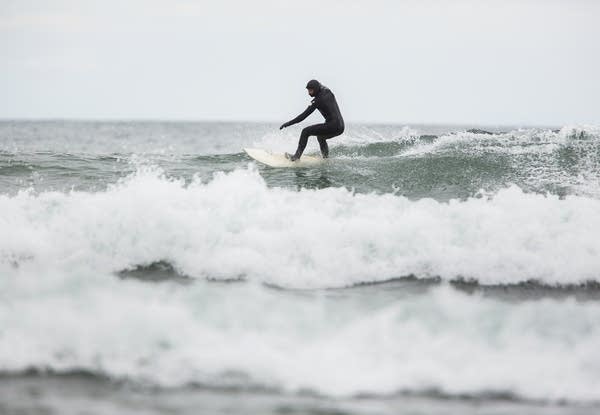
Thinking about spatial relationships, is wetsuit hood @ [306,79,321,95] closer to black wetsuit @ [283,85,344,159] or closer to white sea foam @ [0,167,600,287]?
black wetsuit @ [283,85,344,159]

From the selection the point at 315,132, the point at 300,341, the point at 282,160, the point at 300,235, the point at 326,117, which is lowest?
the point at 300,341

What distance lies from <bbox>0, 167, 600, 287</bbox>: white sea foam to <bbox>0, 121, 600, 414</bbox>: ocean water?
26 millimetres

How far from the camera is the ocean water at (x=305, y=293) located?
14.5ft

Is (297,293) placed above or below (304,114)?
below

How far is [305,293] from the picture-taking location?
6.70 m

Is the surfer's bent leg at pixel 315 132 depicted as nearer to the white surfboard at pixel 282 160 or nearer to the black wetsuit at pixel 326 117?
the black wetsuit at pixel 326 117

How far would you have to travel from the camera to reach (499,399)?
4.38 metres

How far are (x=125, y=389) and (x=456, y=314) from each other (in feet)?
8.78

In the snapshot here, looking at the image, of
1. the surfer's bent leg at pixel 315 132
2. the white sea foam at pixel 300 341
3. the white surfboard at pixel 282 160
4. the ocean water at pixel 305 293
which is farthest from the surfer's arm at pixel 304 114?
the white sea foam at pixel 300 341

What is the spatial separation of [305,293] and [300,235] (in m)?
1.14

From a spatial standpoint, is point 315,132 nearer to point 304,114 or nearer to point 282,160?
point 304,114

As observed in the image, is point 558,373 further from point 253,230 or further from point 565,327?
point 253,230

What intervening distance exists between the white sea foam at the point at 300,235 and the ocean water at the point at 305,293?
26 mm

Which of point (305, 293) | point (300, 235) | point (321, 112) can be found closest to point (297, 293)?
point (305, 293)
